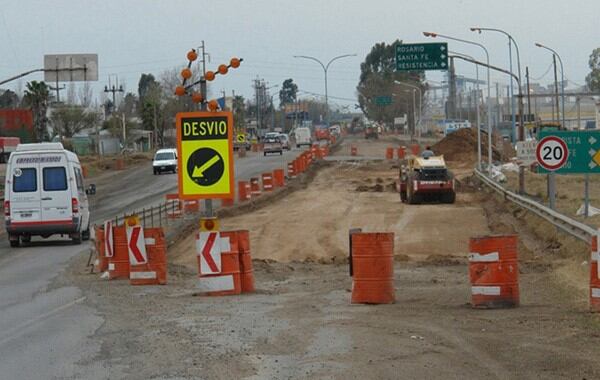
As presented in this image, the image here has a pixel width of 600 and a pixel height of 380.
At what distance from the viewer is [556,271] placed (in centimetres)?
1967

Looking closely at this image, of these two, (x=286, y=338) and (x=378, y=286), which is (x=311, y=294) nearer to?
(x=378, y=286)

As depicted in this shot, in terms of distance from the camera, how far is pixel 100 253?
911 inches

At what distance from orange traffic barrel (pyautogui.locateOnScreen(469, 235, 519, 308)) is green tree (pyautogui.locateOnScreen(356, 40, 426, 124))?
137 metres

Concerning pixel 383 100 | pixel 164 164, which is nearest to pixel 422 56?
pixel 164 164

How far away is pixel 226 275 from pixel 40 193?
15746 millimetres

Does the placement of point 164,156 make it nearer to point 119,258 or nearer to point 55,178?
point 55,178

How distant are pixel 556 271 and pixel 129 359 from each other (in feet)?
34.6

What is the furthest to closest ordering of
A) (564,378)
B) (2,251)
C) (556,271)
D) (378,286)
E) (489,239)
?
(2,251) < (556,271) < (378,286) < (489,239) < (564,378)

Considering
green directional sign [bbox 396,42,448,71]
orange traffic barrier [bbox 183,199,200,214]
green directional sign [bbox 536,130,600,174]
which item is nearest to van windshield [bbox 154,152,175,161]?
green directional sign [bbox 396,42,448,71]

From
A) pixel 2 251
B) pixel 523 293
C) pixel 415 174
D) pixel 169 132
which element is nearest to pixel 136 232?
pixel 523 293

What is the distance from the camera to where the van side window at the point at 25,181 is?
31750 mm

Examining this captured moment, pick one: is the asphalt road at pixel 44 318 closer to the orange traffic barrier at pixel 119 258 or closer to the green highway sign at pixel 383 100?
the orange traffic barrier at pixel 119 258

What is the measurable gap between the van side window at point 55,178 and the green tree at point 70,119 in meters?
76.5

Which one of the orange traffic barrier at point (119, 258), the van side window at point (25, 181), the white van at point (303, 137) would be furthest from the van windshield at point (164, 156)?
the orange traffic barrier at point (119, 258)
